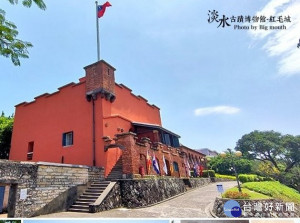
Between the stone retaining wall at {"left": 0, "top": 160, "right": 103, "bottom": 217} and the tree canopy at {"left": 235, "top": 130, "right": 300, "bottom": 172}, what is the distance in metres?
35.4

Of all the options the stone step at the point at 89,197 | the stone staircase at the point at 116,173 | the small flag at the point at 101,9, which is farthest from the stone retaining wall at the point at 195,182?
the small flag at the point at 101,9

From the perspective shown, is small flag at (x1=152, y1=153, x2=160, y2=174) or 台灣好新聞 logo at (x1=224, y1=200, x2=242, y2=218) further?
small flag at (x1=152, y1=153, x2=160, y2=174)

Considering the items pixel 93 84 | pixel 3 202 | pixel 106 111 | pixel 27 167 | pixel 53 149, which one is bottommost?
pixel 3 202

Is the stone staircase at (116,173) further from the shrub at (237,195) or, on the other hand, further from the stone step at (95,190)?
the shrub at (237,195)

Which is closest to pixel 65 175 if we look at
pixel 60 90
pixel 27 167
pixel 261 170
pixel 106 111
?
pixel 27 167

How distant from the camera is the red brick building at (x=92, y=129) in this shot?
10.8 meters

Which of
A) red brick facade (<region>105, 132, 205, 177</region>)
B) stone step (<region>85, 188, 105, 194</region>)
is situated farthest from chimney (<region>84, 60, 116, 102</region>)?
stone step (<region>85, 188, 105, 194</region>)

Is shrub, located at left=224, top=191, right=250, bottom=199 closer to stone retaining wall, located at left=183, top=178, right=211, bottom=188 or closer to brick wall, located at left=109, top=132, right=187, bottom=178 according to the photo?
brick wall, located at left=109, top=132, right=187, bottom=178

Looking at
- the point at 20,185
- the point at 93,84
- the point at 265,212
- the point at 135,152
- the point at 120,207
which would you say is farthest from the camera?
the point at 93,84

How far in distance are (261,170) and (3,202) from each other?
3013cm

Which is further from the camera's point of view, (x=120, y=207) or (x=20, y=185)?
(x=120, y=207)

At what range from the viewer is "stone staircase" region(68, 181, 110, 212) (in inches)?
319

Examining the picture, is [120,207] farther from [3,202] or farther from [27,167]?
[3,202]

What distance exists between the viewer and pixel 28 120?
14383 mm
